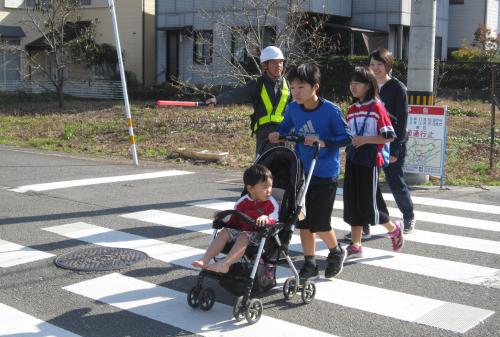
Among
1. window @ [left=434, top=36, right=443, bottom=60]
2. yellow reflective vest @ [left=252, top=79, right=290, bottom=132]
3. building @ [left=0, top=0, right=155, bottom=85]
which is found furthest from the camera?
building @ [left=0, top=0, right=155, bottom=85]

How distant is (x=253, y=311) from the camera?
474cm

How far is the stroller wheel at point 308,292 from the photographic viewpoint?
5.14 m

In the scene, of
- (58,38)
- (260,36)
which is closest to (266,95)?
(260,36)

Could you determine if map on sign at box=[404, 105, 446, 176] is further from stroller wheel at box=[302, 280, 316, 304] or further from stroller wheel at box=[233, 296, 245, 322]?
stroller wheel at box=[233, 296, 245, 322]

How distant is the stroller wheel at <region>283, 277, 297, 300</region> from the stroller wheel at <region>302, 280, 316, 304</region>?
0.09m

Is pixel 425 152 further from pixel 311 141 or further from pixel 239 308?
pixel 239 308

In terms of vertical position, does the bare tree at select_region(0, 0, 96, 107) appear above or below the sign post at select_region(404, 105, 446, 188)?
above

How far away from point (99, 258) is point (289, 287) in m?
2.20

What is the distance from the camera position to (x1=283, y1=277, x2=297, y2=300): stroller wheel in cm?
517

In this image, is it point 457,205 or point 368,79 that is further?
point 457,205

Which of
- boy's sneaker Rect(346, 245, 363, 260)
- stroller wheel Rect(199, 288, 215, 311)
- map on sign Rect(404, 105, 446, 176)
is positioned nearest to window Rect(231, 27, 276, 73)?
map on sign Rect(404, 105, 446, 176)

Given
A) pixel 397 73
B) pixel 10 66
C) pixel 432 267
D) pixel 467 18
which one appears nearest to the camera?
pixel 432 267

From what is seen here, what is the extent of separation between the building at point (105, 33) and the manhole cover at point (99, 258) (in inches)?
1070

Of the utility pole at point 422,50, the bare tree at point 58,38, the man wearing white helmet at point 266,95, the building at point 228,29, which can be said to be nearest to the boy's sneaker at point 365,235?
the man wearing white helmet at point 266,95
